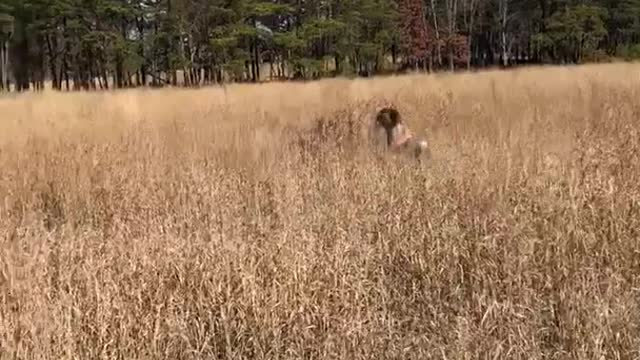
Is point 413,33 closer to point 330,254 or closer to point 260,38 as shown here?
point 260,38

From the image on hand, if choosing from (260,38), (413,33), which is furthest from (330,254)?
(413,33)

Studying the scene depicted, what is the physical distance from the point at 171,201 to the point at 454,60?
133ft

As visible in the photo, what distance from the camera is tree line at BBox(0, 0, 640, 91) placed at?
120 ft

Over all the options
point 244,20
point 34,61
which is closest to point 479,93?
point 244,20

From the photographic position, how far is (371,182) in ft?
13.1

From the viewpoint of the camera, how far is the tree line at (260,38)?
36.5 m

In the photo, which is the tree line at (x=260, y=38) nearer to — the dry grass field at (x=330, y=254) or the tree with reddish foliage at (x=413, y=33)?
the tree with reddish foliage at (x=413, y=33)

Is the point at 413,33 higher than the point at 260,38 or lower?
lower

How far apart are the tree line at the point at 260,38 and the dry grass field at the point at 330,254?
2967 cm

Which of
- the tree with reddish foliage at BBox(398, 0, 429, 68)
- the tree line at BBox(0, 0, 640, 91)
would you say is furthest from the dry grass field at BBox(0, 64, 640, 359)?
the tree with reddish foliage at BBox(398, 0, 429, 68)

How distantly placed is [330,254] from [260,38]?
4002 centimetres

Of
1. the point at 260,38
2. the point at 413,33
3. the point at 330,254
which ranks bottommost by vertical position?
the point at 330,254

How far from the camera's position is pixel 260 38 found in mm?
41469

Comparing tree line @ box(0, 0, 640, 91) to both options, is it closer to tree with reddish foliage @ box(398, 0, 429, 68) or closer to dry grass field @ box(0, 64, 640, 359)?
tree with reddish foliage @ box(398, 0, 429, 68)
